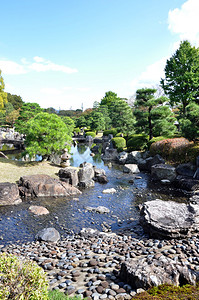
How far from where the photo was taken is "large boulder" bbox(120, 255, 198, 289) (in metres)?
4.09

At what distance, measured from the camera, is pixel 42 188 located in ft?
42.8

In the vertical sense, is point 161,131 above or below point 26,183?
above

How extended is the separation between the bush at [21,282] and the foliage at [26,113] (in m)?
36.6

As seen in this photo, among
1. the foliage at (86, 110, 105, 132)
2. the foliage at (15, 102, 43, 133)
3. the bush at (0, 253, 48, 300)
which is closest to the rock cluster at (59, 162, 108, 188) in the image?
the bush at (0, 253, 48, 300)

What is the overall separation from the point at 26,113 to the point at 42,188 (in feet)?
98.4

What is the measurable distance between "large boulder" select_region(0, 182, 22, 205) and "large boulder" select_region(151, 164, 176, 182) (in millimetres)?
11139

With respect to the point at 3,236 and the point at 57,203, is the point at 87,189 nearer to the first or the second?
the point at 57,203

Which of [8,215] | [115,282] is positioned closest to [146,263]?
[115,282]

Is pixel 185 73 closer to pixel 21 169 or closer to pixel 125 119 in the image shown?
pixel 125 119

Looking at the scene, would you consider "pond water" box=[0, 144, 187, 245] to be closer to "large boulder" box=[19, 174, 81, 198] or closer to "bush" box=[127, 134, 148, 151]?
"large boulder" box=[19, 174, 81, 198]

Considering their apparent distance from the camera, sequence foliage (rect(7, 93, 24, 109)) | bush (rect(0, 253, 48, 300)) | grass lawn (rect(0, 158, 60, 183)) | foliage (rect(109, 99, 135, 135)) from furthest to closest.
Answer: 1. foliage (rect(7, 93, 24, 109))
2. foliage (rect(109, 99, 135, 135))
3. grass lawn (rect(0, 158, 60, 183))
4. bush (rect(0, 253, 48, 300))

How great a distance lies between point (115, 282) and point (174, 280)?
132 centimetres

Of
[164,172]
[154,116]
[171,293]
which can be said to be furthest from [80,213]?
[154,116]

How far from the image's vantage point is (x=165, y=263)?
448 cm
